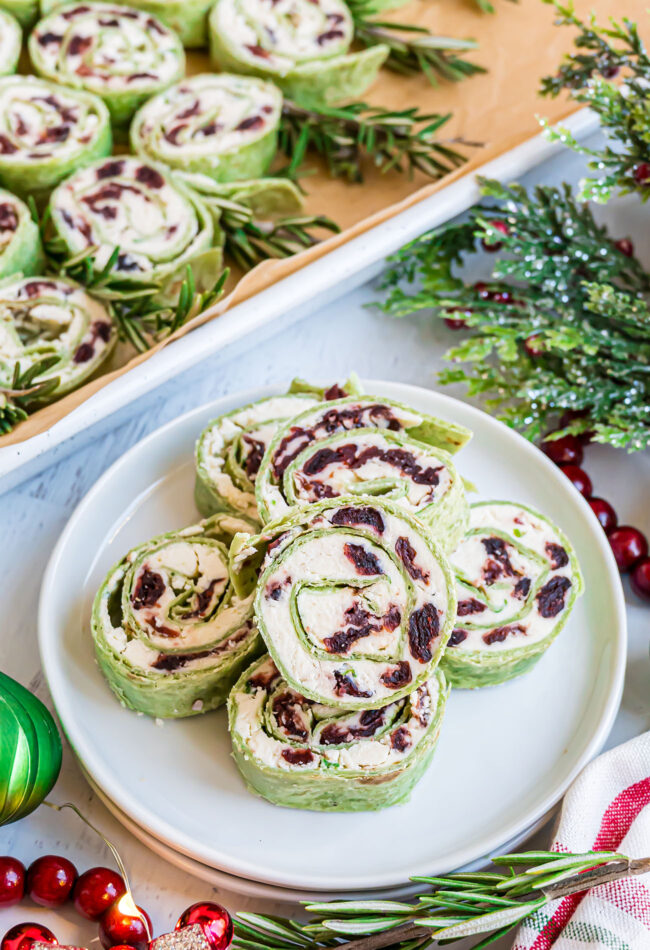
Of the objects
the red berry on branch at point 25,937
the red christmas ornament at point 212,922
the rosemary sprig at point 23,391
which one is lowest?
the red berry on branch at point 25,937

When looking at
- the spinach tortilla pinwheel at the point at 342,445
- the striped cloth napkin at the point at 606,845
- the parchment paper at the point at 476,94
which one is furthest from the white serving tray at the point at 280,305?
the striped cloth napkin at the point at 606,845

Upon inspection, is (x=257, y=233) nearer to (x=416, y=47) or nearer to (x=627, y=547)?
(x=416, y=47)

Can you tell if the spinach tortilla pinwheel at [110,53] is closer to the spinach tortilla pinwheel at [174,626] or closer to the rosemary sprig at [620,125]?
the rosemary sprig at [620,125]

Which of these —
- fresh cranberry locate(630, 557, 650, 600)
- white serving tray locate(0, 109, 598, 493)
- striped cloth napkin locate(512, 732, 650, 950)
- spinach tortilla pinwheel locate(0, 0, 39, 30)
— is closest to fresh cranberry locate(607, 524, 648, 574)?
fresh cranberry locate(630, 557, 650, 600)

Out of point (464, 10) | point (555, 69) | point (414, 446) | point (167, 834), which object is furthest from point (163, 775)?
point (464, 10)

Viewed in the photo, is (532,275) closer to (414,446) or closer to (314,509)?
(414,446)

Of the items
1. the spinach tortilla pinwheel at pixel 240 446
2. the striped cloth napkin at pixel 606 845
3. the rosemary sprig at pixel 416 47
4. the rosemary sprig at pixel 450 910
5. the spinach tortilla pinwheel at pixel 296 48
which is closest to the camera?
the rosemary sprig at pixel 450 910

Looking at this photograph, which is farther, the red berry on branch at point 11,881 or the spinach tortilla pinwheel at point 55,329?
the spinach tortilla pinwheel at point 55,329

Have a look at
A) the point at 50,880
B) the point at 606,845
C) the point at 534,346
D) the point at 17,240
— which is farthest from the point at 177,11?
the point at 606,845

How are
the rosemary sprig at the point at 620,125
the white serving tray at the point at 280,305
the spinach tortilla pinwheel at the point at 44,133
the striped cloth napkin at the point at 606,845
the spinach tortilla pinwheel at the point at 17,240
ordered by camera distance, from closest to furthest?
the striped cloth napkin at the point at 606,845
the white serving tray at the point at 280,305
the rosemary sprig at the point at 620,125
the spinach tortilla pinwheel at the point at 17,240
the spinach tortilla pinwheel at the point at 44,133
